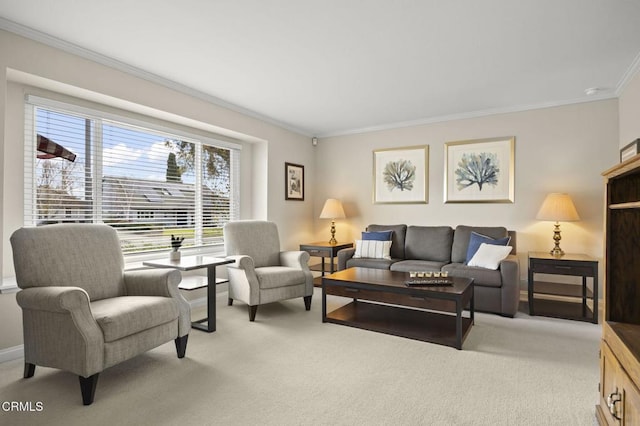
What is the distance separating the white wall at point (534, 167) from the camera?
4.00 meters

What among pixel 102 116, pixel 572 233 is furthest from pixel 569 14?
pixel 102 116

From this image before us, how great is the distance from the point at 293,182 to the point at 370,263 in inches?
74.3

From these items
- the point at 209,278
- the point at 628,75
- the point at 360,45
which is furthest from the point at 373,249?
the point at 628,75

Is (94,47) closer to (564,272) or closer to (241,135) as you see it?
(241,135)

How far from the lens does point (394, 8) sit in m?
2.31

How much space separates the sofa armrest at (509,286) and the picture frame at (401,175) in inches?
67.1

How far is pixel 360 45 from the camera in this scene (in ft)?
9.26

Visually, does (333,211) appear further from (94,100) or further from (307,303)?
(94,100)

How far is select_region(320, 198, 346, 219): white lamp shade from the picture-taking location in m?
5.29

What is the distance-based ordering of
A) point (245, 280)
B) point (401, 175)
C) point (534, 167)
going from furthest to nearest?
point (401, 175)
point (534, 167)
point (245, 280)

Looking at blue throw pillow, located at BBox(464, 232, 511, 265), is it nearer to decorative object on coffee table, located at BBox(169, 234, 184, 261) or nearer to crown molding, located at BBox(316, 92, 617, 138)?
crown molding, located at BBox(316, 92, 617, 138)

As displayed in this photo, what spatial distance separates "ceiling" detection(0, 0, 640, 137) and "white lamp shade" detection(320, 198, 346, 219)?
167cm

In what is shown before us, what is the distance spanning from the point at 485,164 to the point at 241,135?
324 cm

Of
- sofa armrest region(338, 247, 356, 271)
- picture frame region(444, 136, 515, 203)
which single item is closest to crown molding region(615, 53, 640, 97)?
picture frame region(444, 136, 515, 203)
